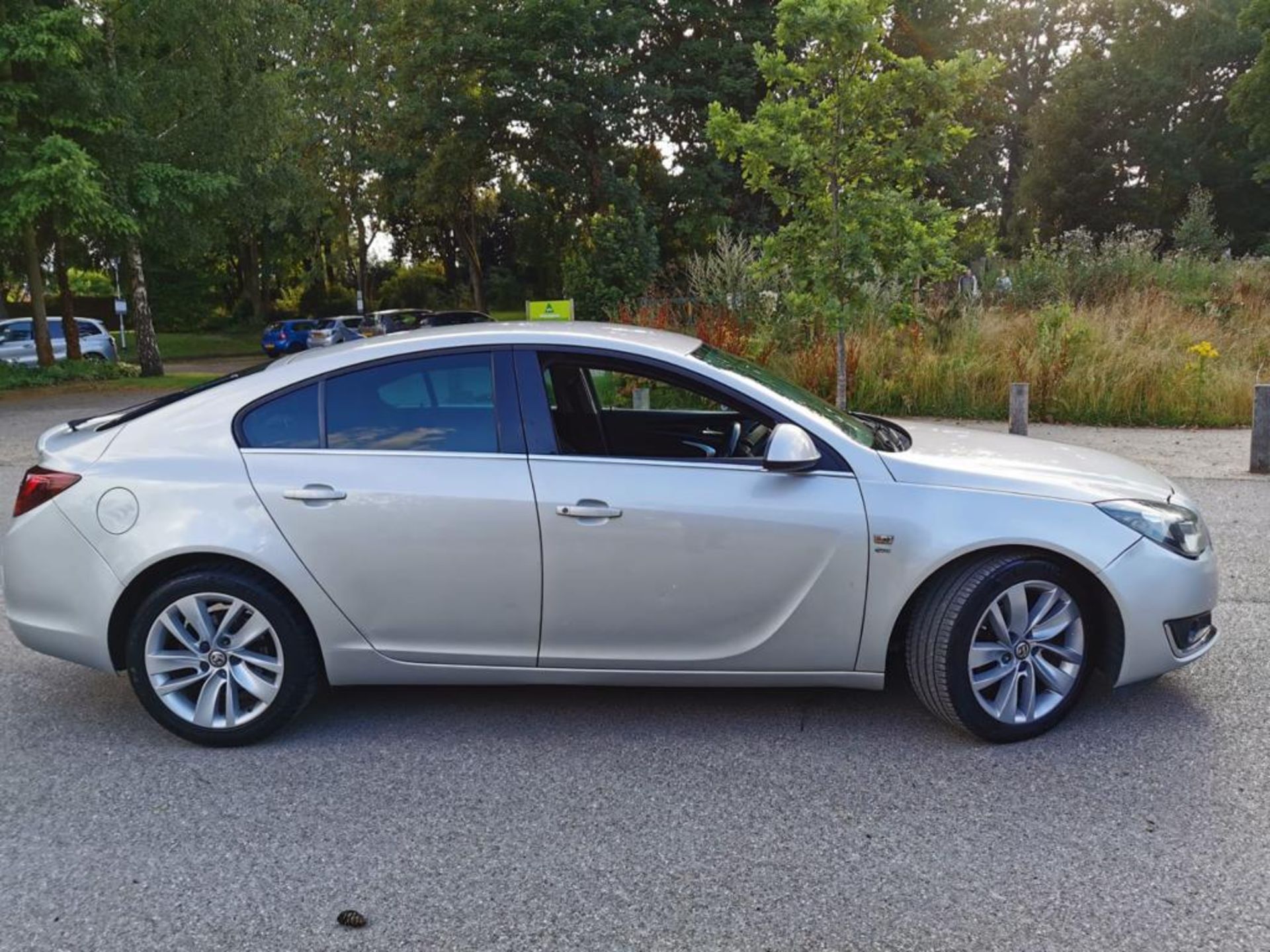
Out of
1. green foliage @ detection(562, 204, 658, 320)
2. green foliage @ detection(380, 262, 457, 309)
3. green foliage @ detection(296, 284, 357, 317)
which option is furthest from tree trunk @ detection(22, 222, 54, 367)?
green foliage @ detection(380, 262, 457, 309)

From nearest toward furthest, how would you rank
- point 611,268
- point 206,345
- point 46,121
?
1. point 46,121
2. point 611,268
3. point 206,345

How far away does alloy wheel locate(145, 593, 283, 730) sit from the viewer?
3.94m

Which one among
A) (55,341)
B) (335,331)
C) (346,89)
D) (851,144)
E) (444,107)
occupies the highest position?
(346,89)

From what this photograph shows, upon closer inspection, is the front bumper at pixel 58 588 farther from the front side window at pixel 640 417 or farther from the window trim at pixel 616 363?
the front side window at pixel 640 417

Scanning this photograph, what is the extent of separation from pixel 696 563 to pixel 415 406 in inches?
51.2

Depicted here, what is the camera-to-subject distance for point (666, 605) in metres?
3.85

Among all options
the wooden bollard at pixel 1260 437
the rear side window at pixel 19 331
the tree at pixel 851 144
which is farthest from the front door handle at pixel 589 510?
the rear side window at pixel 19 331

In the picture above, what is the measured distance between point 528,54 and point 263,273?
1011 inches

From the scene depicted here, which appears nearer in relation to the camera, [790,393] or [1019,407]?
[790,393]

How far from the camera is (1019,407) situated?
1041cm

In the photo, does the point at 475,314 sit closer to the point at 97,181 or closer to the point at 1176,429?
the point at 97,181

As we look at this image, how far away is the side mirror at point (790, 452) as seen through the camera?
147 inches

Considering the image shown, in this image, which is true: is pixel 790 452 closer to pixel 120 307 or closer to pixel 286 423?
pixel 286 423

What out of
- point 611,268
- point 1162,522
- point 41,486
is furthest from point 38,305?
point 1162,522
